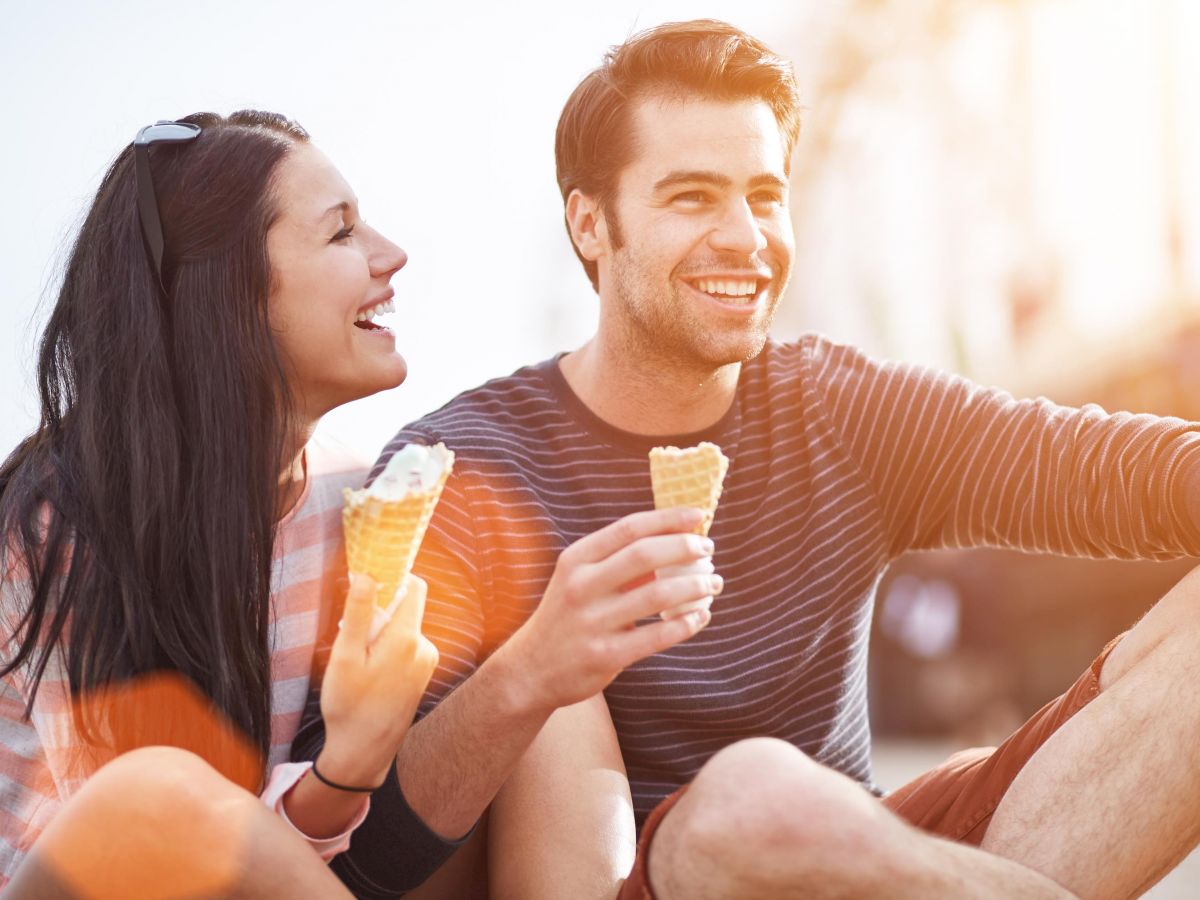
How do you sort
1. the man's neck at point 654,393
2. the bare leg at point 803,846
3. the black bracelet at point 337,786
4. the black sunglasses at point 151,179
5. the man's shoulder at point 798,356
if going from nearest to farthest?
the bare leg at point 803,846, the black bracelet at point 337,786, the black sunglasses at point 151,179, the man's neck at point 654,393, the man's shoulder at point 798,356

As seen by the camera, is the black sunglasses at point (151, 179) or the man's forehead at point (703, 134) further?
the man's forehead at point (703, 134)

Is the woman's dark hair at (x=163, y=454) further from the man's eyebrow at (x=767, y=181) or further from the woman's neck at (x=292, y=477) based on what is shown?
the man's eyebrow at (x=767, y=181)

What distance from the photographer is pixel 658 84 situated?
3.50 metres

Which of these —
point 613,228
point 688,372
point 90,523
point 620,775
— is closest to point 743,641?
point 620,775

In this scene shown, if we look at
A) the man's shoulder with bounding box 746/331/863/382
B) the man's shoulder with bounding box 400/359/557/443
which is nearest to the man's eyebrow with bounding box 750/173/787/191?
the man's shoulder with bounding box 746/331/863/382

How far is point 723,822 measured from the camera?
6.38ft

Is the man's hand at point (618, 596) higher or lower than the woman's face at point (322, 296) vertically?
lower

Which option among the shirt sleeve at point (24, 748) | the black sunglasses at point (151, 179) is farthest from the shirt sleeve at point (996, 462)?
the shirt sleeve at point (24, 748)

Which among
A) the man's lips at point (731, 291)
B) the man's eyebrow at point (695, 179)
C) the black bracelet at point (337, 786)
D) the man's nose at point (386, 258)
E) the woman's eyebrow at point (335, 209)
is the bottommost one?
the black bracelet at point (337, 786)

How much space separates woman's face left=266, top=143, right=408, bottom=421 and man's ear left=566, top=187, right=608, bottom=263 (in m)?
0.86

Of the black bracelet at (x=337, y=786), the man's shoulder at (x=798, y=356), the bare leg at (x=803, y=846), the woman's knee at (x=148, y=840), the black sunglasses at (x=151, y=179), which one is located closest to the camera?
the bare leg at (x=803, y=846)

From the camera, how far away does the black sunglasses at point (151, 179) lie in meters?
2.75

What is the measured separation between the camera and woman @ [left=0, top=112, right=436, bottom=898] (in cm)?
207

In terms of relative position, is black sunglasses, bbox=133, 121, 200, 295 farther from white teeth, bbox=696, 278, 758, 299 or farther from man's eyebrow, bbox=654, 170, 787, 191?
white teeth, bbox=696, 278, 758, 299
